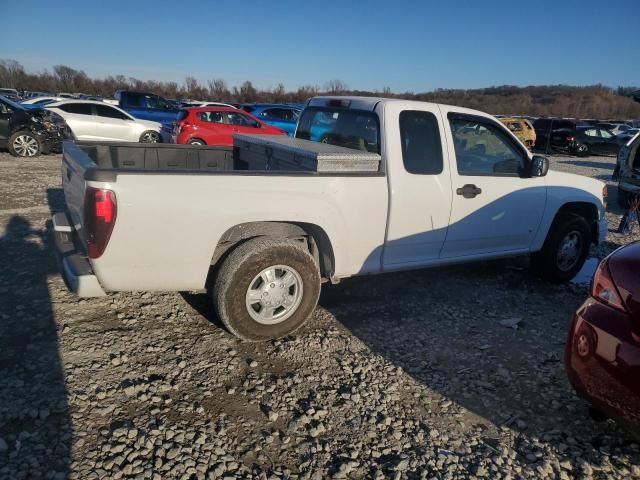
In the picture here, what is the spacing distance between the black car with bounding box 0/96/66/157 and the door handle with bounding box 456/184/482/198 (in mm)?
12032

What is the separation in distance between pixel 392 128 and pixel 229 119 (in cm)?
1060

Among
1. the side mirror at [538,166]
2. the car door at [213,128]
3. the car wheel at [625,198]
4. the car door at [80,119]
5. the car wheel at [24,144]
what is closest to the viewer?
the side mirror at [538,166]

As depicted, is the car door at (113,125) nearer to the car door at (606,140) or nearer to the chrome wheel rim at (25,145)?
the chrome wheel rim at (25,145)

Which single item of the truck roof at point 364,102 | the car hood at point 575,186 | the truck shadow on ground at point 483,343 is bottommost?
the truck shadow on ground at point 483,343

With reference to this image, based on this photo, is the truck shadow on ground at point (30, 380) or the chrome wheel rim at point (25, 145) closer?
the truck shadow on ground at point (30, 380)

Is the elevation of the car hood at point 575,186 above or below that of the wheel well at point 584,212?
above

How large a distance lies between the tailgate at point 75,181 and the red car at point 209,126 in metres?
8.79

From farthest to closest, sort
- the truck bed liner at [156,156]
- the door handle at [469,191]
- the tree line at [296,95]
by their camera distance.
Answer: the tree line at [296,95] < the truck bed liner at [156,156] < the door handle at [469,191]

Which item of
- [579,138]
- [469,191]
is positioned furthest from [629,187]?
[579,138]

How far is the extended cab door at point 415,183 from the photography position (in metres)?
3.80

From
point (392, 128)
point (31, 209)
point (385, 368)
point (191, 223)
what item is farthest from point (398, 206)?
point (31, 209)

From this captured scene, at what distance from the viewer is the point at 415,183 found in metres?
3.86

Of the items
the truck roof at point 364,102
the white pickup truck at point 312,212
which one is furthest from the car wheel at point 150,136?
the truck roof at point 364,102

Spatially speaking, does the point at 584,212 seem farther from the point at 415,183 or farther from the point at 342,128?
the point at 342,128
